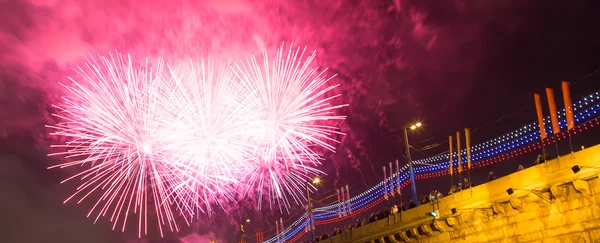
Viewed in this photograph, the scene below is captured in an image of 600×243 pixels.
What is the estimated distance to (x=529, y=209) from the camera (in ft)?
71.9

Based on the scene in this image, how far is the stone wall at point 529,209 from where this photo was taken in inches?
765

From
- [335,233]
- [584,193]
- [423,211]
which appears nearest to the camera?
[584,193]

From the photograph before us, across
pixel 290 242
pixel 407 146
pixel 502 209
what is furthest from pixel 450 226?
pixel 290 242

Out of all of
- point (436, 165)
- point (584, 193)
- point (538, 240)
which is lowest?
point (538, 240)

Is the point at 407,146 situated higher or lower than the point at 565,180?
higher

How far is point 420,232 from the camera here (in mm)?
28250

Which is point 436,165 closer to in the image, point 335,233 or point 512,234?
point 512,234

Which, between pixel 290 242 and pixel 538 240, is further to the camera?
pixel 290 242

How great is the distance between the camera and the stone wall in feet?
63.8

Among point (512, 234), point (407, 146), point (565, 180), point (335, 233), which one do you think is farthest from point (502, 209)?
point (335, 233)

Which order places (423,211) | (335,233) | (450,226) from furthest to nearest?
(335,233) → (423,211) → (450,226)

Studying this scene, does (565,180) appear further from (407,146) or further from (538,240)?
(407,146)

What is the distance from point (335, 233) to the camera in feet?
128

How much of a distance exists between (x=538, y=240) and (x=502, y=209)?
1.90 metres
